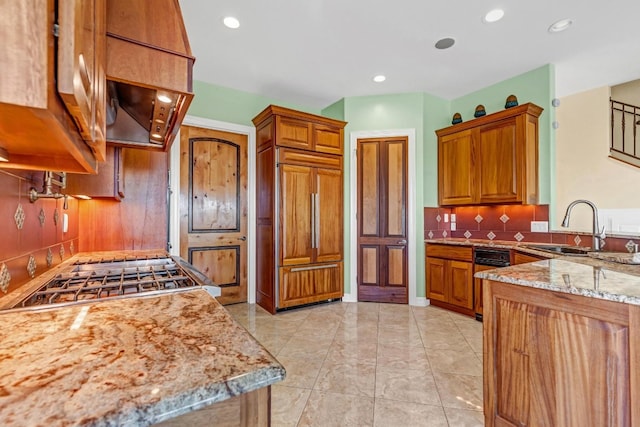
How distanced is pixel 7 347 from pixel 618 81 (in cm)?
578

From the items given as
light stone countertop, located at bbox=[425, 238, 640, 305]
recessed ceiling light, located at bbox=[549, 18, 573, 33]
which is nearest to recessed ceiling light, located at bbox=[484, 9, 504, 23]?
recessed ceiling light, located at bbox=[549, 18, 573, 33]

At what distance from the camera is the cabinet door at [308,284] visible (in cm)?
354

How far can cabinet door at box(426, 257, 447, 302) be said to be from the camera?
367 centimetres

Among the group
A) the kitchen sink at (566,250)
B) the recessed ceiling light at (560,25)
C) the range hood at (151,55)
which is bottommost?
the kitchen sink at (566,250)

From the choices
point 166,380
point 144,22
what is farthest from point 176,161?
point 166,380

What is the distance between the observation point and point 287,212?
11.7 feet

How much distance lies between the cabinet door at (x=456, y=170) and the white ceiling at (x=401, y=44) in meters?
0.69

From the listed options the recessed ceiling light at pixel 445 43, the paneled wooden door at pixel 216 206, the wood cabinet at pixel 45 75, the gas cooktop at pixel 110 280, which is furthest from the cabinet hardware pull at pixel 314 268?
the wood cabinet at pixel 45 75

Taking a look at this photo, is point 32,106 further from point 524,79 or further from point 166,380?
point 524,79

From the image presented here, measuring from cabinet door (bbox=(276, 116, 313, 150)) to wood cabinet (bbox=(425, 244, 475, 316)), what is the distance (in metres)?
2.02

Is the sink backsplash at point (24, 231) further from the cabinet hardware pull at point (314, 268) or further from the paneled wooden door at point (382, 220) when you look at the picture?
the paneled wooden door at point (382, 220)

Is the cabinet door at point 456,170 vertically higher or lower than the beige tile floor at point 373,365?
higher

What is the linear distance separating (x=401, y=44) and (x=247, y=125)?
2.04 m

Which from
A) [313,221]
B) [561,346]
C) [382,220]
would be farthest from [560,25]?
[313,221]
